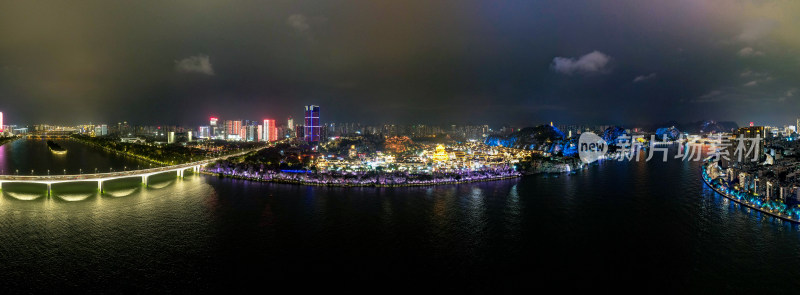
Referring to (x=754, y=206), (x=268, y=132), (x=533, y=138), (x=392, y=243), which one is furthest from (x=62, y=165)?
(x=533, y=138)

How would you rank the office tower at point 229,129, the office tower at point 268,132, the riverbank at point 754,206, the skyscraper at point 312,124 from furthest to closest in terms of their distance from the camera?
the office tower at point 229,129 → the office tower at point 268,132 → the skyscraper at point 312,124 → the riverbank at point 754,206

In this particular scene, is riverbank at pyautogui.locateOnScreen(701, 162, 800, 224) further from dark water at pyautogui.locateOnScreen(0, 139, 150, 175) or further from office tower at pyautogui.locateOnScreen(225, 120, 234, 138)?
office tower at pyautogui.locateOnScreen(225, 120, 234, 138)

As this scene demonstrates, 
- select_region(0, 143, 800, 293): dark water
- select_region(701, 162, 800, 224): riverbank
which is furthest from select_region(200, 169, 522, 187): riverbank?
select_region(701, 162, 800, 224): riverbank

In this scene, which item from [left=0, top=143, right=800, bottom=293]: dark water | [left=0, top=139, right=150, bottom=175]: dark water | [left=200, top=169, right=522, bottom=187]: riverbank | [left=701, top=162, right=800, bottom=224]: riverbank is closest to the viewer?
[left=0, top=143, right=800, bottom=293]: dark water

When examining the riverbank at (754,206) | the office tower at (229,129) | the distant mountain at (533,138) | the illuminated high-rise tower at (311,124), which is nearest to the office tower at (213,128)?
the office tower at (229,129)

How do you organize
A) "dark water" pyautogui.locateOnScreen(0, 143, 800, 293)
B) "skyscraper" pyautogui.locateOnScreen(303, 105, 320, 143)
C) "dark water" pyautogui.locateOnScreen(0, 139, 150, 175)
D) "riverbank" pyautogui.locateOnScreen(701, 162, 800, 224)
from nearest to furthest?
"dark water" pyautogui.locateOnScreen(0, 143, 800, 293), "riverbank" pyautogui.locateOnScreen(701, 162, 800, 224), "dark water" pyautogui.locateOnScreen(0, 139, 150, 175), "skyscraper" pyautogui.locateOnScreen(303, 105, 320, 143)

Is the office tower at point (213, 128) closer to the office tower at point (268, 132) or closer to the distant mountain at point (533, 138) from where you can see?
the office tower at point (268, 132)

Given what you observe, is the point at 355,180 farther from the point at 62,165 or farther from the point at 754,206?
the point at 62,165
